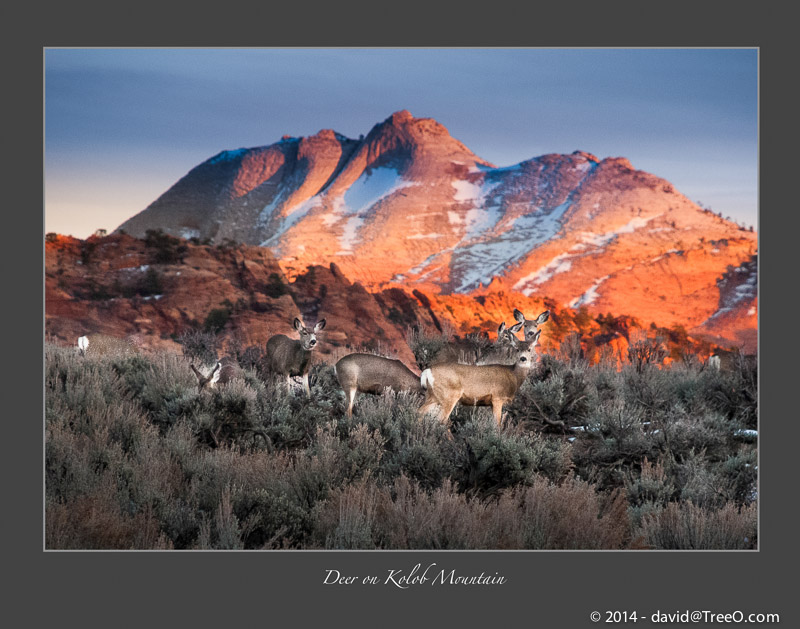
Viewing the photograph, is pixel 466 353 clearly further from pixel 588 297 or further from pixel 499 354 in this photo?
pixel 588 297

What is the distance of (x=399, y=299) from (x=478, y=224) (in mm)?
3481

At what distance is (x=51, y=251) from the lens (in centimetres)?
2778

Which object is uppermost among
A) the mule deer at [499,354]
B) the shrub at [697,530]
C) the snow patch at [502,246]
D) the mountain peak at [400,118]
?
the mountain peak at [400,118]

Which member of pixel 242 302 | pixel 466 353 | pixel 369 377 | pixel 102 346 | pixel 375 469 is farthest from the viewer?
pixel 242 302

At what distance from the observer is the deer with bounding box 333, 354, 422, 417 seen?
12297 mm

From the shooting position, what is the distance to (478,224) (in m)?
28.2

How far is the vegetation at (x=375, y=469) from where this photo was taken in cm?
889

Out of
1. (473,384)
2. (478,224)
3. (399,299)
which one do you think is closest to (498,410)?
(473,384)

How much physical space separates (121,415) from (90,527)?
2530mm

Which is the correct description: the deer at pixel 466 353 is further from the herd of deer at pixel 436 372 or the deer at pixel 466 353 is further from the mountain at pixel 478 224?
the mountain at pixel 478 224

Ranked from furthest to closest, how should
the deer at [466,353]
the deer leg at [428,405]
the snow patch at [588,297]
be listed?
the snow patch at [588,297] < the deer at [466,353] < the deer leg at [428,405]

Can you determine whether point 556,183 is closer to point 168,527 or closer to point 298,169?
point 298,169

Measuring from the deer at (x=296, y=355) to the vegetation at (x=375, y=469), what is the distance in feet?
1.15

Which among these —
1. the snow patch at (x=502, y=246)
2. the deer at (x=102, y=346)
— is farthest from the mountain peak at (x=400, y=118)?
the deer at (x=102, y=346)
